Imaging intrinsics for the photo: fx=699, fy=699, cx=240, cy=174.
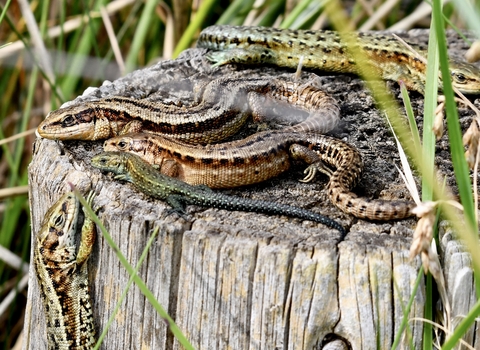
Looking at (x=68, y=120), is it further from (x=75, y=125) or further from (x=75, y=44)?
(x=75, y=44)

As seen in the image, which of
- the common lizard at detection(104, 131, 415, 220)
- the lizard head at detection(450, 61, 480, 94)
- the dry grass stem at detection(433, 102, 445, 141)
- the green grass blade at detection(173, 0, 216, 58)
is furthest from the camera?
the green grass blade at detection(173, 0, 216, 58)

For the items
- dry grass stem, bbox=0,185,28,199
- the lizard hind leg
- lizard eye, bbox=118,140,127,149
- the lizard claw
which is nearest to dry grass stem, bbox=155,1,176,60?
dry grass stem, bbox=0,185,28,199

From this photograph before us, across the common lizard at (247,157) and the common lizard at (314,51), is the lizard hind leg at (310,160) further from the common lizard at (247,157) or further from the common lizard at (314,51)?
the common lizard at (314,51)

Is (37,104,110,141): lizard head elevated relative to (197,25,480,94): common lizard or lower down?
lower down

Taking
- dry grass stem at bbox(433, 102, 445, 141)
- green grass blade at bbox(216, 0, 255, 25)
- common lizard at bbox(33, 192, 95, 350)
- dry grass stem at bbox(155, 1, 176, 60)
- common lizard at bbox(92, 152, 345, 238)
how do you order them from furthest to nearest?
1. dry grass stem at bbox(155, 1, 176, 60)
2. green grass blade at bbox(216, 0, 255, 25)
3. common lizard at bbox(33, 192, 95, 350)
4. common lizard at bbox(92, 152, 345, 238)
5. dry grass stem at bbox(433, 102, 445, 141)

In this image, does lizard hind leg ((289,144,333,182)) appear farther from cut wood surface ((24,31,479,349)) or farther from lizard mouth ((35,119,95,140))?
lizard mouth ((35,119,95,140))
